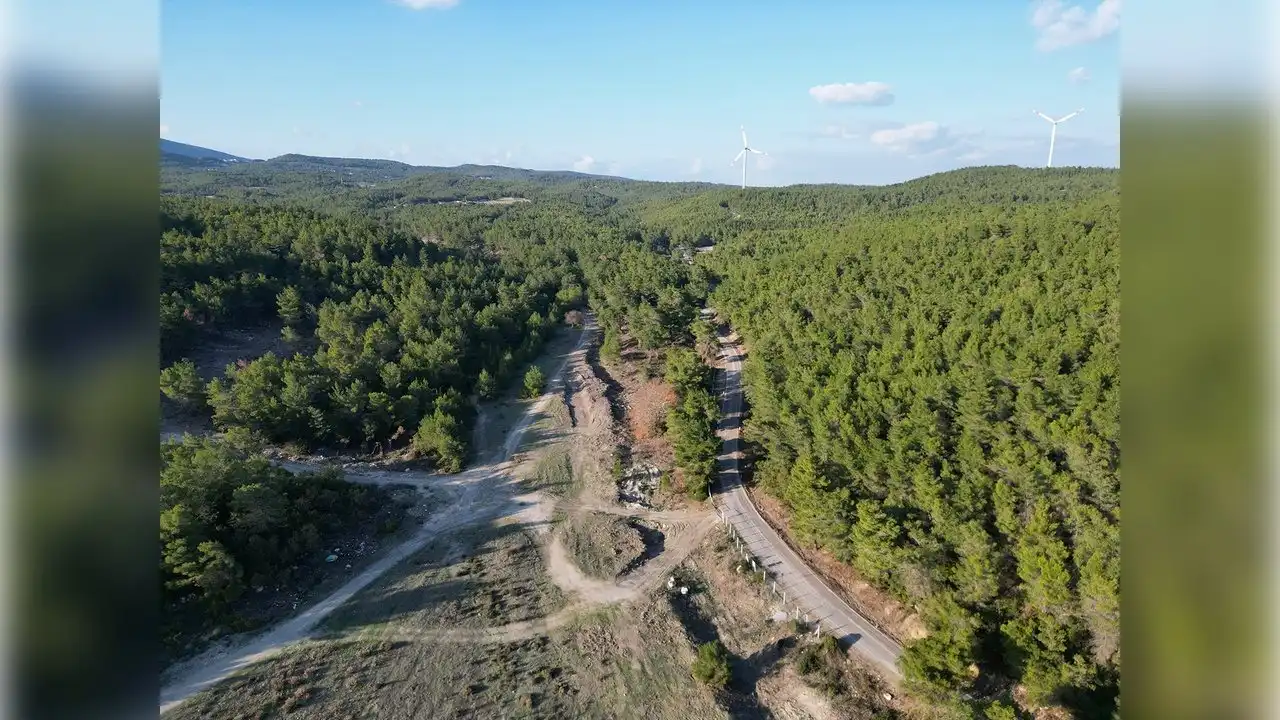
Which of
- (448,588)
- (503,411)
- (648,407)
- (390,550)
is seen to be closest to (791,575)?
(448,588)

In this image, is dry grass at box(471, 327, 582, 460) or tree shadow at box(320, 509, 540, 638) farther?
dry grass at box(471, 327, 582, 460)

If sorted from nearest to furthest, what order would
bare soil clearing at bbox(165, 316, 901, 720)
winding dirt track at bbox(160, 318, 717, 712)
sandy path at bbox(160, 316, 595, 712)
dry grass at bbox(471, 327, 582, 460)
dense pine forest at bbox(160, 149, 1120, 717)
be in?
bare soil clearing at bbox(165, 316, 901, 720) < dense pine forest at bbox(160, 149, 1120, 717) < sandy path at bbox(160, 316, 595, 712) < winding dirt track at bbox(160, 318, 717, 712) < dry grass at bbox(471, 327, 582, 460)

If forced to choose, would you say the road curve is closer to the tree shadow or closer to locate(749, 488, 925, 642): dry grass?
locate(749, 488, 925, 642): dry grass

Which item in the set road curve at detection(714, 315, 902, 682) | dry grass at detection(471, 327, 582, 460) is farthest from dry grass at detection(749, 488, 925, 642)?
dry grass at detection(471, 327, 582, 460)

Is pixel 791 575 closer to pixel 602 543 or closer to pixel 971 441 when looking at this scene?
pixel 602 543

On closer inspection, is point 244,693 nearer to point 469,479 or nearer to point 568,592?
point 568,592

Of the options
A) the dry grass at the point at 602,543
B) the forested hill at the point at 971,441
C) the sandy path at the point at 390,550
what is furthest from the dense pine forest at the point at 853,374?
the dry grass at the point at 602,543

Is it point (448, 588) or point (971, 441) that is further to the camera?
point (971, 441)
